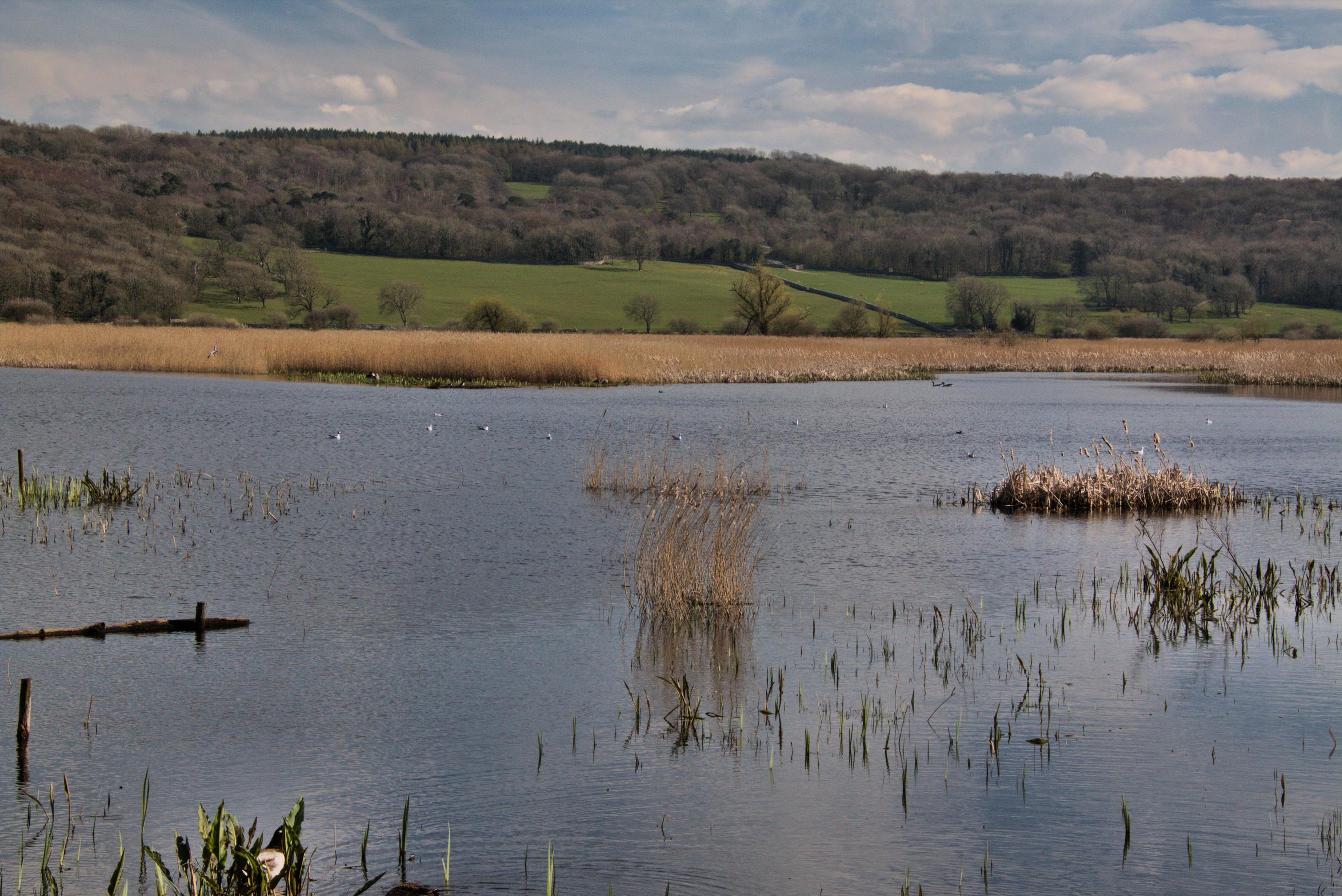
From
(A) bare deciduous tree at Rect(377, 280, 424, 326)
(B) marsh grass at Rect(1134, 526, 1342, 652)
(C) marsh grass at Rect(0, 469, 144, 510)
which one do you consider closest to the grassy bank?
(C) marsh grass at Rect(0, 469, 144, 510)

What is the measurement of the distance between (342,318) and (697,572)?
262ft

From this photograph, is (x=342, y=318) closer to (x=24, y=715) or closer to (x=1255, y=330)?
(x=1255, y=330)

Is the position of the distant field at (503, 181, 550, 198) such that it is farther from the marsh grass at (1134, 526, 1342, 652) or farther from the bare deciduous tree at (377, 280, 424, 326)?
the marsh grass at (1134, 526, 1342, 652)

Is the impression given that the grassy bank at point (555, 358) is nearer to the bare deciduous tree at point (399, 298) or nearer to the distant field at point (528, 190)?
the bare deciduous tree at point (399, 298)

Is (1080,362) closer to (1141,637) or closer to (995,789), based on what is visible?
(1141,637)

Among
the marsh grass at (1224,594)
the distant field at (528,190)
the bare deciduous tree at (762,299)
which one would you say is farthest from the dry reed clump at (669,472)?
the distant field at (528,190)

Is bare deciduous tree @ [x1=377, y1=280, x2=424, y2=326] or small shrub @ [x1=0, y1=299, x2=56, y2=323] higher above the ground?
bare deciduous tree @ [x1=377, y1=280, x2=424, y2=326]

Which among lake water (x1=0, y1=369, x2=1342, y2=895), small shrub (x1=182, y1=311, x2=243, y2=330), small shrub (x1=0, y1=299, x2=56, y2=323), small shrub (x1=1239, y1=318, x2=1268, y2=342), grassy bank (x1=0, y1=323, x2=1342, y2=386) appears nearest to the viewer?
lake water (x1=0, y1=369, x2=1342, y2=895)

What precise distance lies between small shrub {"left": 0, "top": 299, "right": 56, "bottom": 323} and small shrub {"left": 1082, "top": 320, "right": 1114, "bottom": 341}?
70485mm

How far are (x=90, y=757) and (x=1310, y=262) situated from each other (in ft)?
468

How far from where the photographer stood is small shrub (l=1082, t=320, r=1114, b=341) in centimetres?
8862

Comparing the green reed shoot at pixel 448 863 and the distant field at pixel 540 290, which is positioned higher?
the distant field at pixel 540 290

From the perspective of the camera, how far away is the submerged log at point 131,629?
9.04 m

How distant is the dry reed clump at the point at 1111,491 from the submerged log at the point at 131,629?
11.9m
